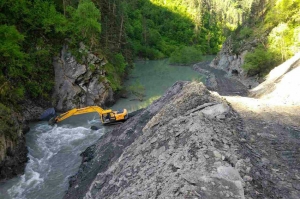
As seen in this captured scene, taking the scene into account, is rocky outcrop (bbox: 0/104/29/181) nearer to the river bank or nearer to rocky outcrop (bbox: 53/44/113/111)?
the river bank


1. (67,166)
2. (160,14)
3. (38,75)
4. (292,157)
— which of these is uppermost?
(160,14)

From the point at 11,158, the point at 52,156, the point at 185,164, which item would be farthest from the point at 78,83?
the point at 185,164

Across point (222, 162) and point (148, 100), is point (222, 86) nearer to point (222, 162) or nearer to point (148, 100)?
point (148, 100)

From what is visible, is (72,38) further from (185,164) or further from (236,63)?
(236,63)

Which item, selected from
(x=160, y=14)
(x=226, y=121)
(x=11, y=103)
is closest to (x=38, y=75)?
(x=11, y=103)

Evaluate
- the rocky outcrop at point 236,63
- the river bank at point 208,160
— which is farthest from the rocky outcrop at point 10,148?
the rocky outcrop at point 236,63

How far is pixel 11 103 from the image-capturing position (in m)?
23.1

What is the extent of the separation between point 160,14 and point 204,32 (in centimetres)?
2179

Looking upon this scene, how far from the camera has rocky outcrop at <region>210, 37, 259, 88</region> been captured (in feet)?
137

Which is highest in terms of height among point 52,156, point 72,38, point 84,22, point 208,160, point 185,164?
point 84,22

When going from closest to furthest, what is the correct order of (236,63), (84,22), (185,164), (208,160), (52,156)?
(208,160)
(185,164)
(52,156)
(84,22)
(236,63)

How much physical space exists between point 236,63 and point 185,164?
4834 cm

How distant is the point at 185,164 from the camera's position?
8.66 meters

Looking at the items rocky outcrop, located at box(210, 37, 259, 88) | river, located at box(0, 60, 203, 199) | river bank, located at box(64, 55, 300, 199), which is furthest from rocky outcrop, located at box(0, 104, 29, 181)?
rocky outcrop, located at box(210, 37, 259, 88)
